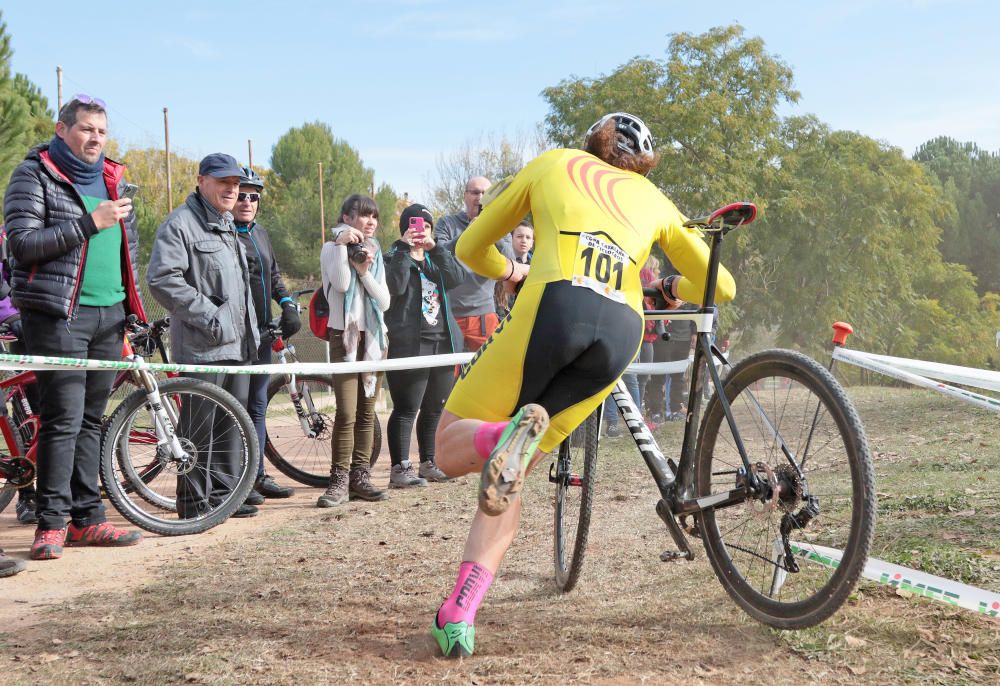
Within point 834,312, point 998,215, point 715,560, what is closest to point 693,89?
point 834,312

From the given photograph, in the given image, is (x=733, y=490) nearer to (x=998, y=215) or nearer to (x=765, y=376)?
(x=765, y=376)

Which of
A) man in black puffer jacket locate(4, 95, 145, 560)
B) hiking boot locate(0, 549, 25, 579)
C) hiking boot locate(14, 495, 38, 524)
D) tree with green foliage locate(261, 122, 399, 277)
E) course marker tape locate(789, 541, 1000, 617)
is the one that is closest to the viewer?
course marker tape locate(789, 541, 1000, 617)

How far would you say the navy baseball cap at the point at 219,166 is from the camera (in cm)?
557

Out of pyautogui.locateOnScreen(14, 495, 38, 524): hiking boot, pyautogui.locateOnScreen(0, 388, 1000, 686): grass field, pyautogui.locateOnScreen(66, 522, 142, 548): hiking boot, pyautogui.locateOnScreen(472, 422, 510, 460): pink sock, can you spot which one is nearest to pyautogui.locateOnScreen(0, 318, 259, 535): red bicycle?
pyautogui.locateOnScreen(66, 522, 142, 548): hiking boot

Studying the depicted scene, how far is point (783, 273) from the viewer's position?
3406 cm

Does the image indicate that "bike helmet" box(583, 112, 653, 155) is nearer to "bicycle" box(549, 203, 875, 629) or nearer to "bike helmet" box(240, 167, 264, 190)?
"bicycle" box(549, 203, 875, 629)

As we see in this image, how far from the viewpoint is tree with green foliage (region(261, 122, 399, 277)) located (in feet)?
187

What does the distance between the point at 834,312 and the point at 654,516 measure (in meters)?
30.1

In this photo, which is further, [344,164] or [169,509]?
[344,164]

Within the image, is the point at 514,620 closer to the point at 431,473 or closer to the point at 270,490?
the point at 270,490

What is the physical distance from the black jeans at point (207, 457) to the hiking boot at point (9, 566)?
A: 1042mm

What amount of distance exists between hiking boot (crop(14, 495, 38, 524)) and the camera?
2.49 meters

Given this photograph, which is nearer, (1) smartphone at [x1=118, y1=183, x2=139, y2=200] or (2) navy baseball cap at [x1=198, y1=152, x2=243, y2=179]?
(1) smartphone at [x1=118, y1=183, x2=139, y2=200]

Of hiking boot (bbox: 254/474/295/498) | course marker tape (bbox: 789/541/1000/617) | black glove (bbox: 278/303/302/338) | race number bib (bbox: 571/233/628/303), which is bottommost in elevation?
hiking boot (bbox: 254/474/295/498)
